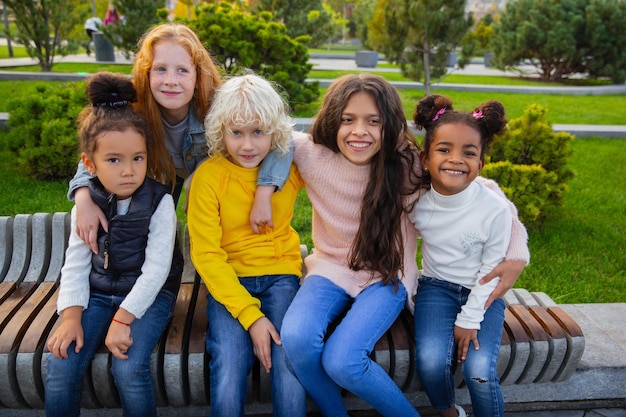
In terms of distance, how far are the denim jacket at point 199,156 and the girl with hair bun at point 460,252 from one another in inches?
25.4

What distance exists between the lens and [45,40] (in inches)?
483

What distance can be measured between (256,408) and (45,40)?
1239 centimetres

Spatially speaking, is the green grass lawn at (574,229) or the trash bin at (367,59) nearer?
the green grass lawn at (574,229)

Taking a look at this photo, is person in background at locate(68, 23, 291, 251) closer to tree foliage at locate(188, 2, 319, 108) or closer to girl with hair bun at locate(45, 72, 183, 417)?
girl with hair bun at locate(45, 72, 183, 417)

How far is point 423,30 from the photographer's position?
26.6 ft

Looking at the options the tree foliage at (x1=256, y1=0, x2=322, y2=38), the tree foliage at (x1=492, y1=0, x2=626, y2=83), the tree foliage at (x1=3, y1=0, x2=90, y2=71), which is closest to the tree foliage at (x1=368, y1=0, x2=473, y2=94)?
the tree foliage at (x1=256, y1=0, x2=322, y2=38)

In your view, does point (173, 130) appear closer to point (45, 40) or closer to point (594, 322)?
point (594, 322)

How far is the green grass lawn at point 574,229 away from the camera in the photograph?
3.66 metres

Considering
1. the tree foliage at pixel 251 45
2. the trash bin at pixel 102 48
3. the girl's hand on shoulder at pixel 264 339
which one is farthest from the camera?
the trash bin at pixel 102 48

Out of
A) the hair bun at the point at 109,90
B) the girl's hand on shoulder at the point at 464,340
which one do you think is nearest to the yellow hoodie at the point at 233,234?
the hair bun at the point at 109,90

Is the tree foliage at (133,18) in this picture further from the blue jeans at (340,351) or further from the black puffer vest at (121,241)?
the blue jeans at (340,351)

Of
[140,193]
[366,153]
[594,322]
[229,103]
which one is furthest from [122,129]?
[594,322]

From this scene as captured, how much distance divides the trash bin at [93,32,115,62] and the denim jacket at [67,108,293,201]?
15.3 meters

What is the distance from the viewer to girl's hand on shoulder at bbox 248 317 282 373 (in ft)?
7.21
